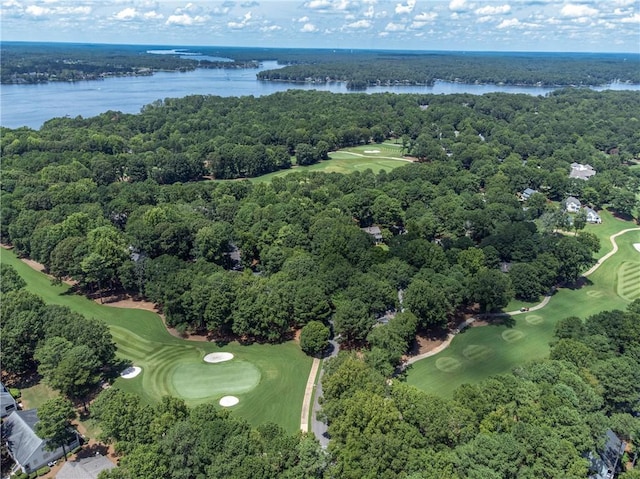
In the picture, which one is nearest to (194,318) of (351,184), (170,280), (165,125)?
(170,280)

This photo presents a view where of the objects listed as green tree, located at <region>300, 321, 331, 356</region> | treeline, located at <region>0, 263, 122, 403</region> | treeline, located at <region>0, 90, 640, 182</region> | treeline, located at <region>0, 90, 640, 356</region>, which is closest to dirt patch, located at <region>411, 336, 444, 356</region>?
treeline, located at <region>0, 90, 640, 356</region>

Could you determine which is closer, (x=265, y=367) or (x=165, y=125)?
(x=265, y=367)

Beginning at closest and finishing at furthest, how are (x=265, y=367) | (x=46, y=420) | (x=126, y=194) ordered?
(x=46, y=420) < (x=265, y=367) < (x=126, y=194)

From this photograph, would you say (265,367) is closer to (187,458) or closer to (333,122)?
(187,458)

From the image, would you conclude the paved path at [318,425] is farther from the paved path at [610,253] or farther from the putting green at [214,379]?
the paved path at [610,253]

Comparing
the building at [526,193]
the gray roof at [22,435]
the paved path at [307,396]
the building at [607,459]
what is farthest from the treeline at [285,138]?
the building at [607,459]

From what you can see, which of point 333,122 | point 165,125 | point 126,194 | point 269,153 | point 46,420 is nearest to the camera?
point 46,420

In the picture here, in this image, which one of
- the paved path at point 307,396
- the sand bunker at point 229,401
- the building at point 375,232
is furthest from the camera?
the building at point 375,232

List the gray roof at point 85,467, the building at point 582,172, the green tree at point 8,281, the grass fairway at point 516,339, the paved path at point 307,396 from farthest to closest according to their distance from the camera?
the building at point 582,172 → the green tree at point 8,281 → the grass fairway at point 516,339 → the paved path at point 307,396 → the gray roof at point 85,467
